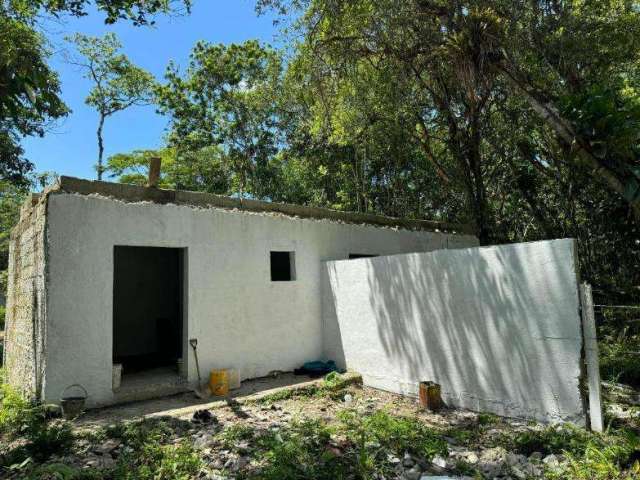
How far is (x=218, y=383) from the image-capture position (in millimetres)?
6902

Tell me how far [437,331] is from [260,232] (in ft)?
12.2

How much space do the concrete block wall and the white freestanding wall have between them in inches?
196

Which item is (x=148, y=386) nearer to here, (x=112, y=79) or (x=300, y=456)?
(x=300, y=456)

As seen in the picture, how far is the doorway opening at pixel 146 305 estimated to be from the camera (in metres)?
9.90

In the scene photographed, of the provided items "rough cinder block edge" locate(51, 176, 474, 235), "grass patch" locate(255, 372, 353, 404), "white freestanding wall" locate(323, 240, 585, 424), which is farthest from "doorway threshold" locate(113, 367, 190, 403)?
"white freestanding wall" locate(323, 240, 585, 424)

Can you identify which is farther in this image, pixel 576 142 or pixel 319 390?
pixel 319 390

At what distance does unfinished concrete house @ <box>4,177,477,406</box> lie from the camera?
601 centimetres

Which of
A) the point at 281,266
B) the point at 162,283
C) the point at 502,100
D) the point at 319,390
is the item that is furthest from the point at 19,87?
the point at 502,100

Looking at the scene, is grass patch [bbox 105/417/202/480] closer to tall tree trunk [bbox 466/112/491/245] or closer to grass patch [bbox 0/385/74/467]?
grass patch [bbox 0/385/74/467]

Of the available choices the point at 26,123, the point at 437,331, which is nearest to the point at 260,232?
the point at 437,331

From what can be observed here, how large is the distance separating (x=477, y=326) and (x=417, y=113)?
697 cm

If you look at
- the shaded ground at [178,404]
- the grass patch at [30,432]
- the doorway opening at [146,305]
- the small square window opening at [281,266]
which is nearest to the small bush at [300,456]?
the shaded ground at [178,404]

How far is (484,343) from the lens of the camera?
5.75 m

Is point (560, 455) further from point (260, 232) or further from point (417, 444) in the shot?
point (260, 232)
